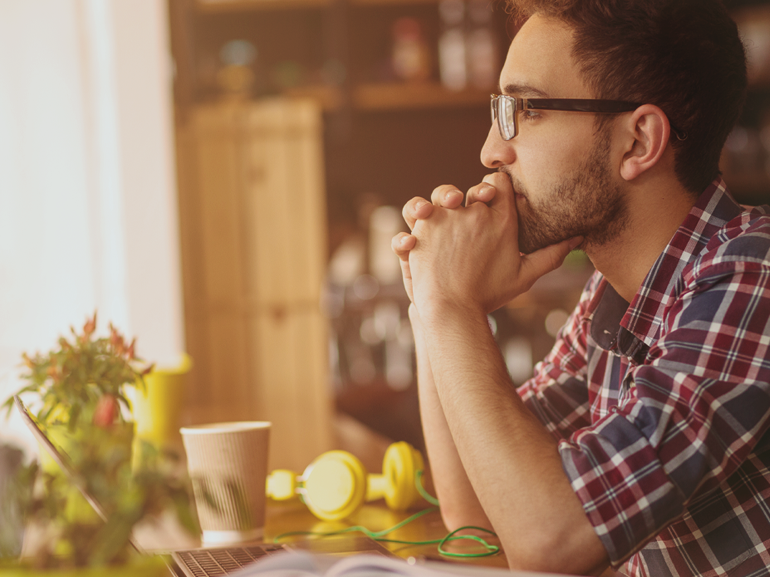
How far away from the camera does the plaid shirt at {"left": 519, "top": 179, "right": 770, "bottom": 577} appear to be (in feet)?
2.27

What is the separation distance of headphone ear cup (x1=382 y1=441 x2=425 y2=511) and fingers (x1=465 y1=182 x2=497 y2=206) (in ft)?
1.15

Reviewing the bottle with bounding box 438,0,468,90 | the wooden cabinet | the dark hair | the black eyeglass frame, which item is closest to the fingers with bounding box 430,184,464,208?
the black eyeglass frame

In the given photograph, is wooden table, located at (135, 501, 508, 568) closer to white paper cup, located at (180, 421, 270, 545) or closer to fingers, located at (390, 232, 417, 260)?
white paper cup, located at (180, 421, 270, 545)

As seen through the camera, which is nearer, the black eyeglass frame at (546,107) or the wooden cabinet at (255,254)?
the black eyeglass frame at (546,107)

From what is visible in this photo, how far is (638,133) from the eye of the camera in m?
0.96

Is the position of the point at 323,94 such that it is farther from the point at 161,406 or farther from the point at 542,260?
the point at 542,260

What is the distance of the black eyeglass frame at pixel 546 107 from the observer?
961 millimetres

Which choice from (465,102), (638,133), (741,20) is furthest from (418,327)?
(741,20)

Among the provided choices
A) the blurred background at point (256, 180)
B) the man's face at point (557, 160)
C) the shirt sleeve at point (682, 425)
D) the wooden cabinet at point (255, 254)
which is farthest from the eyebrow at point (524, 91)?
the wooden cabinet at point (255, 254)

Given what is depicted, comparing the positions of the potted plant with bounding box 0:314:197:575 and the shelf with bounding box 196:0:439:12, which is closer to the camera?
the potted plant with bounding box 0:314:197:575

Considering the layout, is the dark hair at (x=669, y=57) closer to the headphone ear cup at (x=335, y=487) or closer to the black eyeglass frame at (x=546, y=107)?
the black eyeglass frame at (x=546, y=107)

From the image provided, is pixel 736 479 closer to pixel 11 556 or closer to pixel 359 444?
pixel 11 556

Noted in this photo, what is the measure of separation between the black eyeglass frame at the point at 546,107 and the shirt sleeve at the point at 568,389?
0.83ft

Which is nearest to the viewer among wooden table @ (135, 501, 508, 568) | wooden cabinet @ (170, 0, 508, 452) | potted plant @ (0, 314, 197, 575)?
potted plant @ (0, 314, 197, 575)
